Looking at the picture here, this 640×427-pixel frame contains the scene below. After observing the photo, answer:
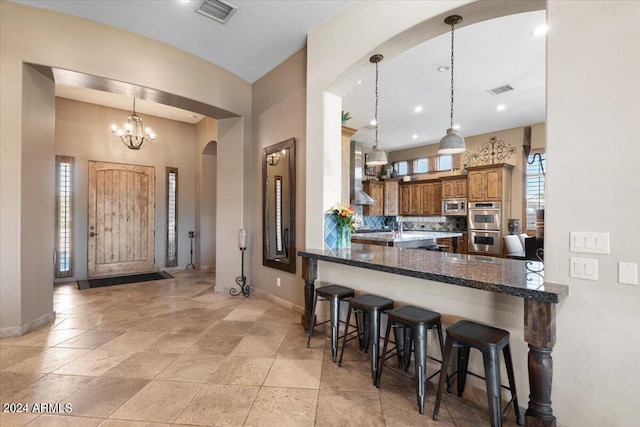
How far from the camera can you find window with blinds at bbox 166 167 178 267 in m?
6.95

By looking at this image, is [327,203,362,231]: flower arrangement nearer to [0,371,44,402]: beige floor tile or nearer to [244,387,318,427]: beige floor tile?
[244,387,318,427]: beige floor tile

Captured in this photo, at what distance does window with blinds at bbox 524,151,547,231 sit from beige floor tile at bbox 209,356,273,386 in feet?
22.5

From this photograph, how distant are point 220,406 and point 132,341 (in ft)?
5.48

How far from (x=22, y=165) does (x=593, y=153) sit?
5.15 metres

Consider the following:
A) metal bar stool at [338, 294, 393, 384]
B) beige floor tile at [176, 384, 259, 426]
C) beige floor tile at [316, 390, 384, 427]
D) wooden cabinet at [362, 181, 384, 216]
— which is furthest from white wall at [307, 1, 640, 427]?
wooden cabinet at [362, 181, 384, 216]

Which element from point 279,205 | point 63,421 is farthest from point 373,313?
point 279,205

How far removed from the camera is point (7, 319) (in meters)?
3.18

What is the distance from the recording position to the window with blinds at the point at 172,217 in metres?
6.95

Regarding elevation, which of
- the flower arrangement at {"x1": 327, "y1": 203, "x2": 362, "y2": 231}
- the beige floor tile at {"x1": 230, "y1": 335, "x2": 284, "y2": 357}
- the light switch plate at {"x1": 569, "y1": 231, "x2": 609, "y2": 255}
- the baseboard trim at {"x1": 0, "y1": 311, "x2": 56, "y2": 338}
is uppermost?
the flower arrangement at {"x1": 327, "y1": 203, "x2": 362, "y2": 231}

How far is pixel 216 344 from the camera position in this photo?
3.05 metres

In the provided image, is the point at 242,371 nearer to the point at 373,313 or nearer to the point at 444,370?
the point at 373,313

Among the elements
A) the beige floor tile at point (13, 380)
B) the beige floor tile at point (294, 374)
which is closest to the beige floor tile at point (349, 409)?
the beige floor tile at point (294, 374)

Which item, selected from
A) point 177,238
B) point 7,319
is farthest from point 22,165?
point 177,238

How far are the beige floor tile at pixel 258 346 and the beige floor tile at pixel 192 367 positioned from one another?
21 cm
